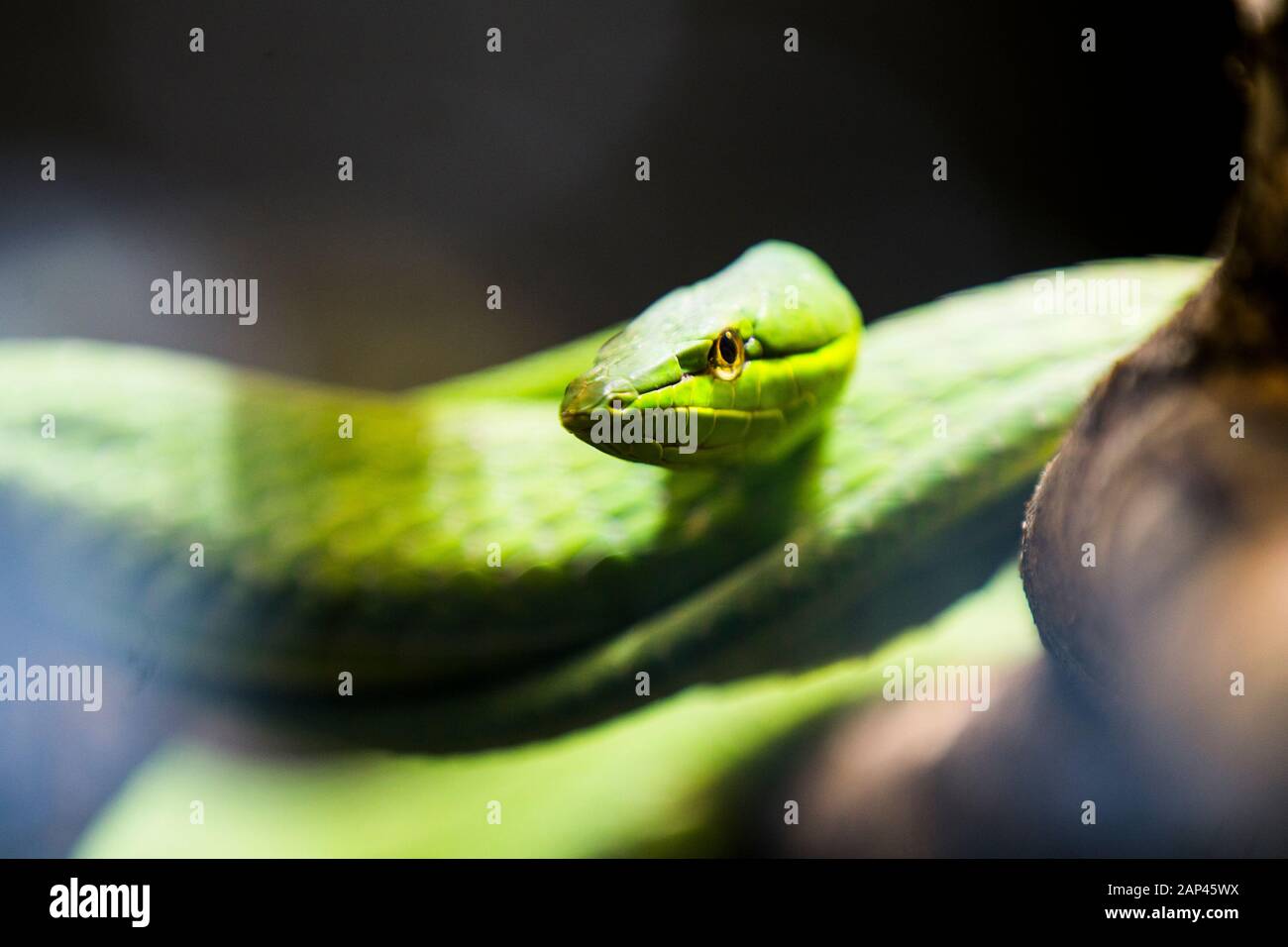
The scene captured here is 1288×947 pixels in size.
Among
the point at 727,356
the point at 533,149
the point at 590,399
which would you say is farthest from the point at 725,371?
the point at 533,149

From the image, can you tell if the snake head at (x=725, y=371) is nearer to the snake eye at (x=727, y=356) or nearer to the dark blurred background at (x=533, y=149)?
the snake eye at (x=727, y=356)

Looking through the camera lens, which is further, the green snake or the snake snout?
the green snake

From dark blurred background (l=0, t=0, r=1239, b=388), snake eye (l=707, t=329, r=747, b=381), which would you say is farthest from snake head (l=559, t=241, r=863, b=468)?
dark blurred background (l=0, t=0, r=1239, b=388)

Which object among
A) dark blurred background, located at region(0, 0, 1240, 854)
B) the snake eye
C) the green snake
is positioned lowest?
the green snake

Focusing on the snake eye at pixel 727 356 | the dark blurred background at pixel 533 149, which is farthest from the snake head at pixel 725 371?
the dark blurred background at pixel 533 149

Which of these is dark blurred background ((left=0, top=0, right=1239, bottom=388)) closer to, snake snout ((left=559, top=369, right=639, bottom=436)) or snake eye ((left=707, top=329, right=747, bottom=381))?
snake eye ((left=707, top=329, right=747, bottom=381))

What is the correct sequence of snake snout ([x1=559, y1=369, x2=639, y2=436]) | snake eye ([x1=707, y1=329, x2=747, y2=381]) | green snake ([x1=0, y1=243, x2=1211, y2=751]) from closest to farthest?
snake snout ([x1=559, y1=369, x2=639, y2=436]) < snake eye ([x1=707, y1=329, x2=747, y2=381]) < green snake ([x1=0, y1=243, x2=1211, y2=751])
